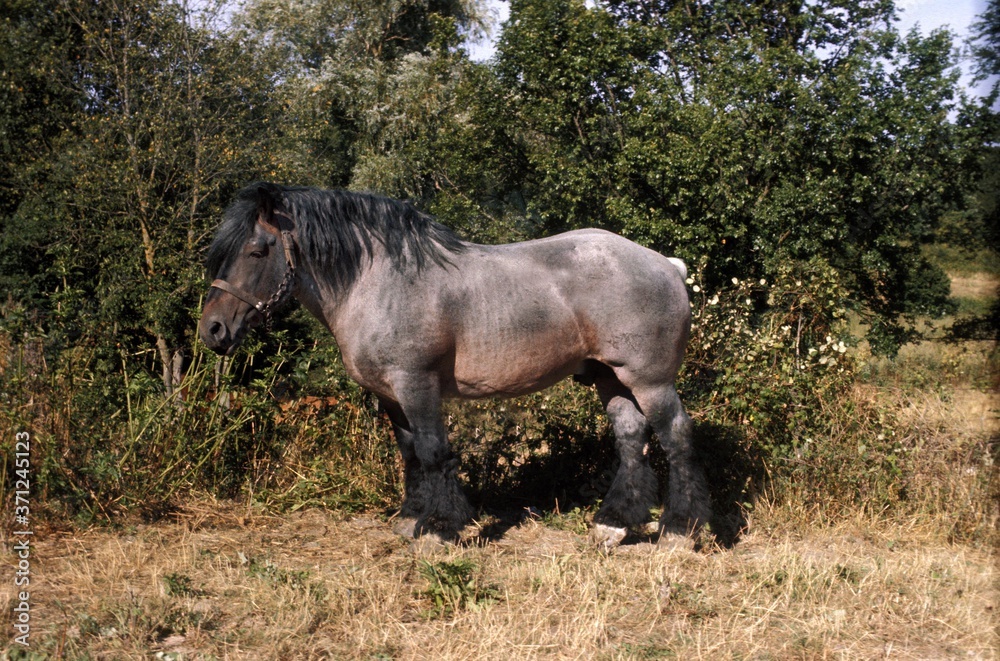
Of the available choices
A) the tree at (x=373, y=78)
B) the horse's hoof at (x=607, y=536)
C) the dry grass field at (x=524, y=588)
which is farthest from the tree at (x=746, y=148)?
the horse's hoof at (x=607, y=536)

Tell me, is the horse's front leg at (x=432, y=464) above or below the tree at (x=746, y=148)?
below

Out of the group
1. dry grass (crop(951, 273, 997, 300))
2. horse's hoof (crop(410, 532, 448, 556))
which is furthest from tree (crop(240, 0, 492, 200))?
dry grass (crop(951, 273, 997, 300))

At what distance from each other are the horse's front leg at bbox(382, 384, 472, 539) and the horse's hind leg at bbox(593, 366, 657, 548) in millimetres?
951

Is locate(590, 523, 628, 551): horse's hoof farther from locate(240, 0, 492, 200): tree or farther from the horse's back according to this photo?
locate(240, 0, 492, 200): tree

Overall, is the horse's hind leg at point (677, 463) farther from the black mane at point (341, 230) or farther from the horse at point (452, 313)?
the black mane at point (341, 230)

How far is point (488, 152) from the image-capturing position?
41.4 ft

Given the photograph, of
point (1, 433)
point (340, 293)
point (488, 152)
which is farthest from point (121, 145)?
point (488, 152)

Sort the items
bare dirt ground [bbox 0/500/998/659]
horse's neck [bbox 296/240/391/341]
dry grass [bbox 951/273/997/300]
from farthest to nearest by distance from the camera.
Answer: dry grass [bbox 951/273/997/300]
horse's neck [bbox 296/240/391/341]
bare dirt ground [bbox 0/500/998/659]

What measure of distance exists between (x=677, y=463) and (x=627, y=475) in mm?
336

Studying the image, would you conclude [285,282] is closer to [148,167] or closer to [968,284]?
[148,167]

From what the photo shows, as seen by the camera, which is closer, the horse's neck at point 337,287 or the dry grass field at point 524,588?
the dry grass field at point 524,588

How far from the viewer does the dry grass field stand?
3.75 meters

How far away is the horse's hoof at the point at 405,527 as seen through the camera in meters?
5.38

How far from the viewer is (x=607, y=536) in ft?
17.2
